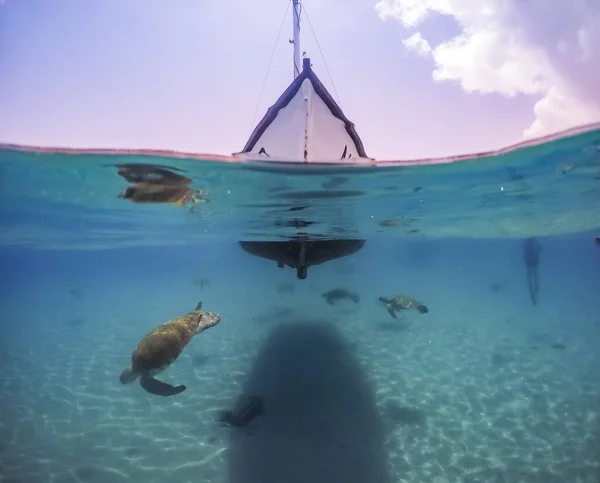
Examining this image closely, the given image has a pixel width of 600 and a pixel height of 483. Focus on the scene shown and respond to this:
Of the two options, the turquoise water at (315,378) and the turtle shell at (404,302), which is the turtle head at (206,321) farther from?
the turtle shell at (404,302)

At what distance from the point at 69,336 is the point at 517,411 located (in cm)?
2285

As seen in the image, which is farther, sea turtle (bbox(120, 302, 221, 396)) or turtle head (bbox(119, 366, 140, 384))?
turtle head (bbox(119, 366, 140, 384))

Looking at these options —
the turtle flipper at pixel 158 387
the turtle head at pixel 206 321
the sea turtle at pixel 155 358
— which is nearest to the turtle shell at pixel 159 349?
the sea turtle at pixel 155 358

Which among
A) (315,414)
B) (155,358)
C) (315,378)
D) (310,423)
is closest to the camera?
(155,358)

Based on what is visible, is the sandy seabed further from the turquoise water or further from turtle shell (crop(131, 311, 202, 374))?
turtle shell (crop(131, 311, 202, 374))

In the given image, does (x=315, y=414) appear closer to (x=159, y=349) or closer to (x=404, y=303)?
(x=404, y=303)

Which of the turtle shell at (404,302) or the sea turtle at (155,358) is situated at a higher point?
the turtle shell at (404,302)

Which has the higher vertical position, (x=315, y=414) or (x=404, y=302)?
(x=404, y=302)

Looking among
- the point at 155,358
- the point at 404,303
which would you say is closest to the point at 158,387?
Result: the point at 155,358

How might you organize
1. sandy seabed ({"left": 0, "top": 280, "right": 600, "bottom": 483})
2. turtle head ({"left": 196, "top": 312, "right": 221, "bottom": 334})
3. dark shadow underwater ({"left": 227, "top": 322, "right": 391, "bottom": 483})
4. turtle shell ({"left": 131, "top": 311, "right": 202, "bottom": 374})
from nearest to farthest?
1. turtle shell ({"left": 131, "top": 311, "right": 202, "bottom": 374})
2. dark shadow underwater ({"left": 227, "top": 322, "right": 391, "bottom": 483})
3. sandy seabed ({"left": 0, "top": 280, "right": 600, "bottom": 483})
4. turtle head ({"left": 196, "top": 312, "right": 221, "bottom": 334})

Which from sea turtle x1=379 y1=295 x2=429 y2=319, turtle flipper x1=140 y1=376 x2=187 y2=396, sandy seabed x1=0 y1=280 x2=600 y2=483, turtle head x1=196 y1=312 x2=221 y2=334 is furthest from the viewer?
sea turtle x1=379 y1=295 x2=429 y2=319

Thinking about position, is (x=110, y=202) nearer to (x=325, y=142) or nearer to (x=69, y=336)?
(x=325, y=142)

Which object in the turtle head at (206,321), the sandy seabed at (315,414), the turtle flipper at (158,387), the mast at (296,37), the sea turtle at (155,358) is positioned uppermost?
the mast at (296,37)

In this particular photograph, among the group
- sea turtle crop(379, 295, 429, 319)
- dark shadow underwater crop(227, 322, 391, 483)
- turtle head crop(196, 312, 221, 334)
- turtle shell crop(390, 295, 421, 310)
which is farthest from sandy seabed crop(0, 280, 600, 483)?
turtle head crop(196, 312, 221, 334)
